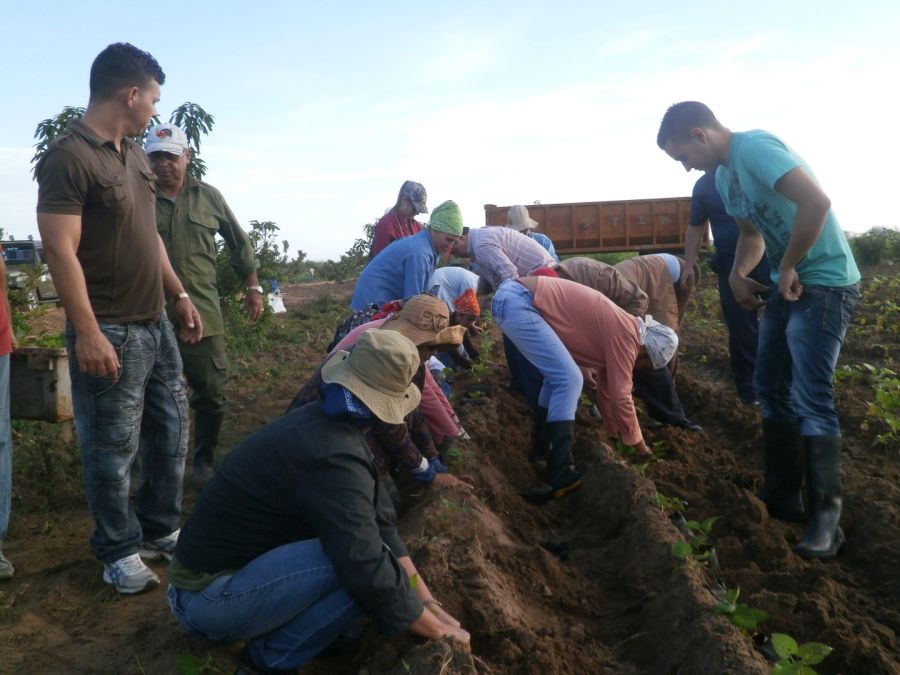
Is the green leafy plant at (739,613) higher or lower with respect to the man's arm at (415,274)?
lower

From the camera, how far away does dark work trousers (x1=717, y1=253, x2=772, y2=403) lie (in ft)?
Answer: 19.8

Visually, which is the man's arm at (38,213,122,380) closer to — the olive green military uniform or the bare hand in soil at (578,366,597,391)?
the olive green military uniform

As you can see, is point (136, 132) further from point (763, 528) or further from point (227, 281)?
point (227, 281)

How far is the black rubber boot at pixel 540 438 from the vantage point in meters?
4.84

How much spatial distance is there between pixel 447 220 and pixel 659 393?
1.91m

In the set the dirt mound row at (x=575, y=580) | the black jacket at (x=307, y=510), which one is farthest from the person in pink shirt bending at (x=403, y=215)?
the black jacket at (x=307, y=510)

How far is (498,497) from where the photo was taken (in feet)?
14.4

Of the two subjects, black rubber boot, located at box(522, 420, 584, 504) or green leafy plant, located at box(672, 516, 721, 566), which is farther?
black rubber boot, located at box(522, 420, 584, 504)

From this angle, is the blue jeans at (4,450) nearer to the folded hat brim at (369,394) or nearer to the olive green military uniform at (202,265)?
the olive green military uniform at (202,265)

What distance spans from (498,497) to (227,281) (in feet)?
18.1

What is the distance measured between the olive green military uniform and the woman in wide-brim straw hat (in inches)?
48.3

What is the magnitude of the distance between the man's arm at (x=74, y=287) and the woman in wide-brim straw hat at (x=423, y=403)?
75cm

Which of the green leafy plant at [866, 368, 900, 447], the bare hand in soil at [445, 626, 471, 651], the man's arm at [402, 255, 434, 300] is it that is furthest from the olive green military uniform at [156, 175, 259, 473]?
the green leafy plant at [866, 368, 900, 447]

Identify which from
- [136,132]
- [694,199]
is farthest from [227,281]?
[136,132]
